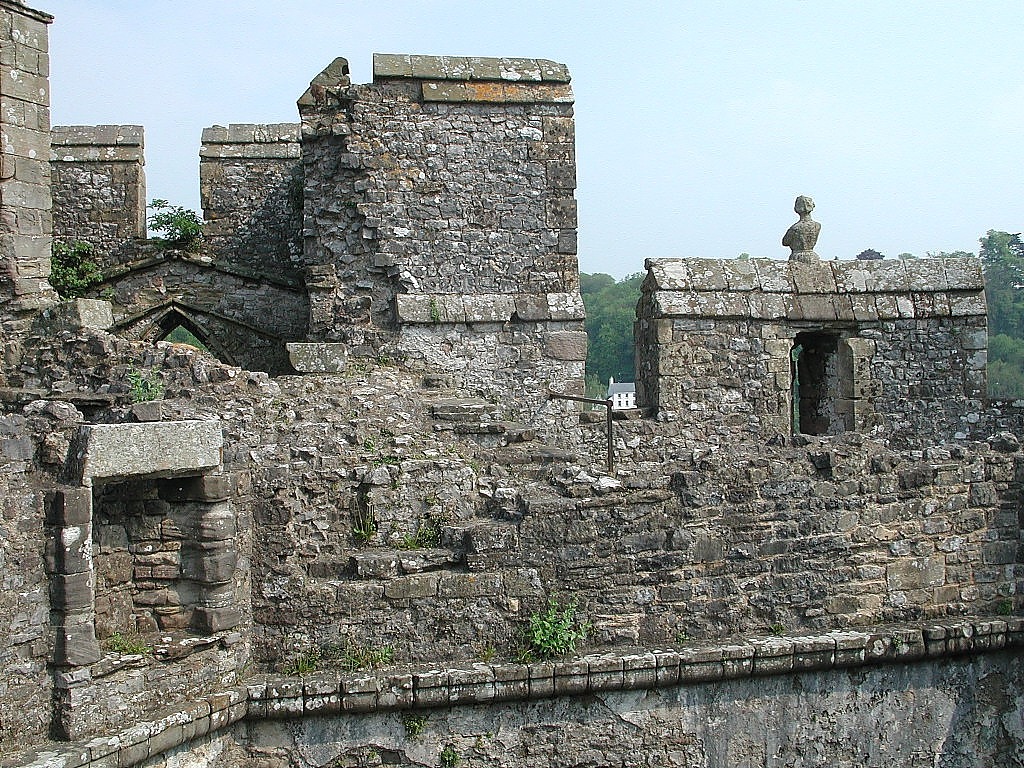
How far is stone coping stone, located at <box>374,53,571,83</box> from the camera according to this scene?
39.0 ft

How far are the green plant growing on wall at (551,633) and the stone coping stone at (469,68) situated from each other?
725cm

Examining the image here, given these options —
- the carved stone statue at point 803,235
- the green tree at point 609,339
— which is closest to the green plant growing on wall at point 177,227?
the carved stone statue at point 803,235

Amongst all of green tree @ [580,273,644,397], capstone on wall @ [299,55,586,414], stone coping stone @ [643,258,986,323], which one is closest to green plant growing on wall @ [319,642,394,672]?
capstone on wall @ [299,55,586,414]

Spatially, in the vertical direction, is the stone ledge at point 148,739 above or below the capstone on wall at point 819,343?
below

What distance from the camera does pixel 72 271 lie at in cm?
1397

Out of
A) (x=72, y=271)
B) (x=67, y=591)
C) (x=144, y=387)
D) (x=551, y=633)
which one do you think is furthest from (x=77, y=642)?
(x=72, y=271)

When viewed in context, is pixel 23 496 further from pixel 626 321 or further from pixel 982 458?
pixel 626 321

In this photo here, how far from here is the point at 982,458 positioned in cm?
802

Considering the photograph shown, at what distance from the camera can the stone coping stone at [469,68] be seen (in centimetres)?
1190

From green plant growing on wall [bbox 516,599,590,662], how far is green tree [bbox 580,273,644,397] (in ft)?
110

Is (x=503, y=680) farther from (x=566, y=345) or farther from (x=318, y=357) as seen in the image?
(x=566, y=345)

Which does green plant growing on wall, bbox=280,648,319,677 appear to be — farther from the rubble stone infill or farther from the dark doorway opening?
the dark doorway opening

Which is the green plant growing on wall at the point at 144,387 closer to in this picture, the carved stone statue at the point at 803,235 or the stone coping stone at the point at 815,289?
the stone coping stone at the point at 815,289

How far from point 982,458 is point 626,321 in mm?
40063
